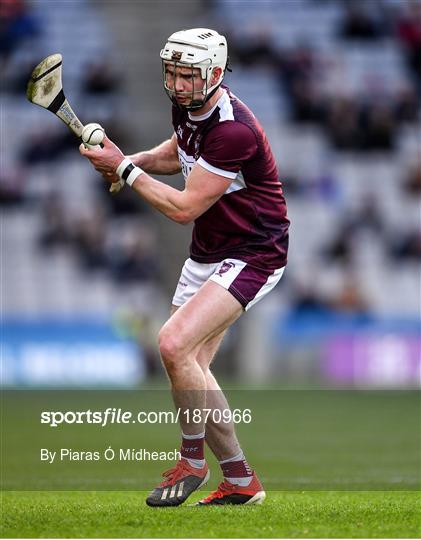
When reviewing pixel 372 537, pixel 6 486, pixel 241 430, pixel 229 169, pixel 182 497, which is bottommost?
Answer: pixel 241 430

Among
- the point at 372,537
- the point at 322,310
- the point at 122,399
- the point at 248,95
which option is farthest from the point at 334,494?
the point at 248,95

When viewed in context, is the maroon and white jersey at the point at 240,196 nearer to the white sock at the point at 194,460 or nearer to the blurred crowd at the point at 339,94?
the white sock at the point at 194,460

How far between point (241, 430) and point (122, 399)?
289 cm

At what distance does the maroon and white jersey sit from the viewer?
7.11m

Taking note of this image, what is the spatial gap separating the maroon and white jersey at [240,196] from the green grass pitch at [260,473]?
148cm

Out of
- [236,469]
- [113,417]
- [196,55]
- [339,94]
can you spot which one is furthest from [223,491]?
[339,94]

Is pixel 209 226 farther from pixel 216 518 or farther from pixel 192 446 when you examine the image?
pixel 216 518

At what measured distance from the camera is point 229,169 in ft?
23.0

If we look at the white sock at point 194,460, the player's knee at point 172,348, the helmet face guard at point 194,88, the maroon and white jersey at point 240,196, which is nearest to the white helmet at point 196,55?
the helmet face guard at point 194,88

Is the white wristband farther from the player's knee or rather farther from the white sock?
the white sock

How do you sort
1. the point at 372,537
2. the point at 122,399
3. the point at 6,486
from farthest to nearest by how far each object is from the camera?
1. the point at 122,399
2. the point at 6,486
3. the point at 372,537

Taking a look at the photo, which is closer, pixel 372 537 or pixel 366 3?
pixel 372 537

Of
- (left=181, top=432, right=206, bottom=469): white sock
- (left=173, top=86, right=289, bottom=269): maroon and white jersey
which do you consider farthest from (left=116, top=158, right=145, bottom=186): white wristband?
(left=181, top=432, right=206, bottom=469): white sock

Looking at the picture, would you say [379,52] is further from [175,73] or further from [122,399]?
[175,73]
